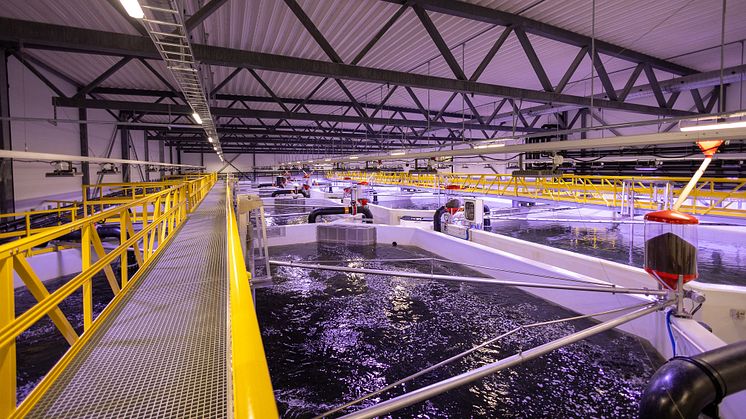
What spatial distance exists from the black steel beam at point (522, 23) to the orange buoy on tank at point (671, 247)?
3635mm

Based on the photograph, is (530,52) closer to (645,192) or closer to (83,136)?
(645,192)

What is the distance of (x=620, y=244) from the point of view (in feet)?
39.8

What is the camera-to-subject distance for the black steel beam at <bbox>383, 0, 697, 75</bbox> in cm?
475

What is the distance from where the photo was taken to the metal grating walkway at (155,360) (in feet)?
5.60

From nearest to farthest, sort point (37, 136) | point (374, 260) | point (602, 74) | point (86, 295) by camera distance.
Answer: point (86, 295)
point (602, 74)
point (374, 260)
point (37, 136)

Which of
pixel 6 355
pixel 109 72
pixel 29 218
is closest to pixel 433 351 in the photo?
pixel 6 355

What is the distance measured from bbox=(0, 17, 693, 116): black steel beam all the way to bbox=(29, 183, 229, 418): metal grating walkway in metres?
2.88

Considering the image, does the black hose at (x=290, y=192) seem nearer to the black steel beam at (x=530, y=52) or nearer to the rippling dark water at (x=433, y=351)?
the rippling dark water at (x=433, y=351)

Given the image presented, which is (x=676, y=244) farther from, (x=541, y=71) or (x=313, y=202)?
(x=313, y=202)

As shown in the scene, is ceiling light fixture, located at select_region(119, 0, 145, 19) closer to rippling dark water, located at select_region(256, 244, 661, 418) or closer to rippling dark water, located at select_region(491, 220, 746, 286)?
rippling dark water, located at select_region(256, 244, 661, 418)

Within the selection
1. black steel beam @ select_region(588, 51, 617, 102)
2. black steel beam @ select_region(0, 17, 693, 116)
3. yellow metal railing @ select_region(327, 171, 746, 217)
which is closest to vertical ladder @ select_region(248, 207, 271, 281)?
black steel beam @ select_region(0, 17, 693, 116)

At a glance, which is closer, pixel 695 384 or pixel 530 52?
pixel 695 384

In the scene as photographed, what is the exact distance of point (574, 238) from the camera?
13.2 meters

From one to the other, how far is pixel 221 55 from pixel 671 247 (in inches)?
207
